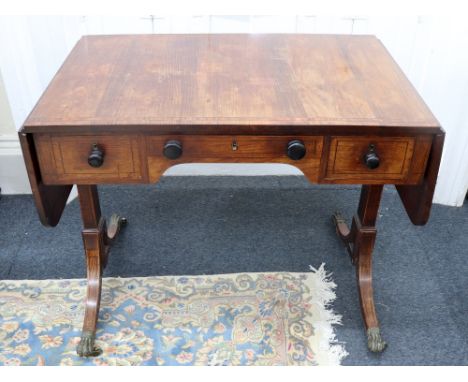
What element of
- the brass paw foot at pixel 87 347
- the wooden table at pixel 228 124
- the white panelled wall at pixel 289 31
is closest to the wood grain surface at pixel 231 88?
the wooden table at pixel 228 124

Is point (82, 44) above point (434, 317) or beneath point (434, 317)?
above

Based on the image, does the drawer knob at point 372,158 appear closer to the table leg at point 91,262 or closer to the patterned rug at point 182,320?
the patterned rug at point 182,320

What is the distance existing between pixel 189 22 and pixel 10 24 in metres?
0.63

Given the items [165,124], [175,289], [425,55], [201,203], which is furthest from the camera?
[201,203]

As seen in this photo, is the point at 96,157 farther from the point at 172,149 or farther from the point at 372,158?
the point at 372,158

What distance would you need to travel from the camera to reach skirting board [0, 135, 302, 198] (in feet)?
7.09

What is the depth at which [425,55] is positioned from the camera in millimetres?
1959

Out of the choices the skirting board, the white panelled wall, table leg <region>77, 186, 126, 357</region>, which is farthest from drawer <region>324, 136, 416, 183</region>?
the skirting board

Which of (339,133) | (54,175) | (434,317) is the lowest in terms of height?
(434,317)

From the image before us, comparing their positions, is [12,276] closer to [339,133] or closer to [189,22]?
[189,22]

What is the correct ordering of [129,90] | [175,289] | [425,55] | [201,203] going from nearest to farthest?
[129,90], [175,289], [425,55], [201,203]

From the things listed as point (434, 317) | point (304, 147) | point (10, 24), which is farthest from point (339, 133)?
point (10, 24)

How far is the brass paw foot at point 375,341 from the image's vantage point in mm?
1601

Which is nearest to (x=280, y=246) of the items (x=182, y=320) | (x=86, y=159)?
(x=182, y=320)
